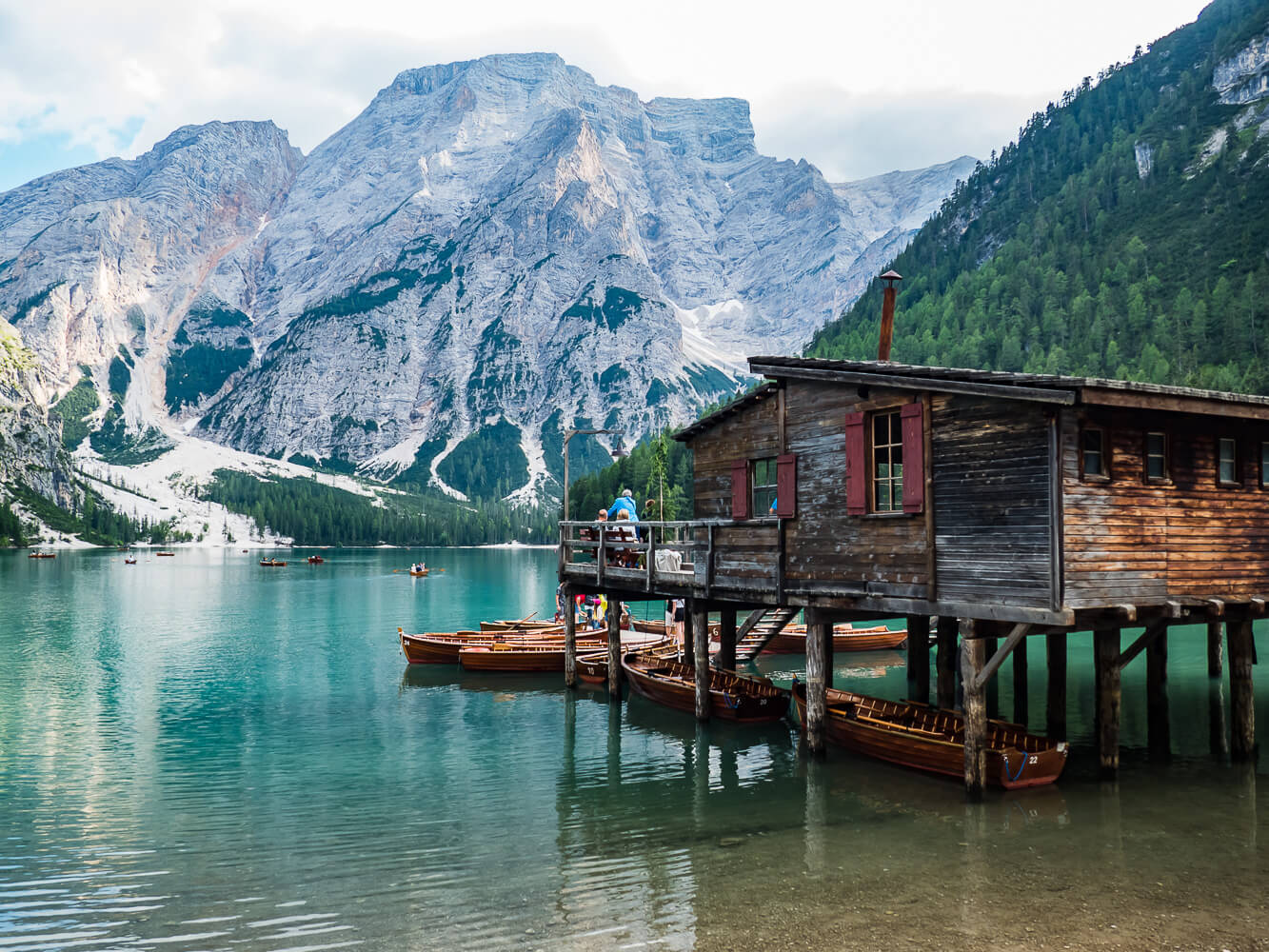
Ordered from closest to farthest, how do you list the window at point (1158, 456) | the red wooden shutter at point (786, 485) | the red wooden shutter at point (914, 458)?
the window at point (1158, 456), the red wooden shutter at point (914, 458), the red wooden shutter at point (786, 485)

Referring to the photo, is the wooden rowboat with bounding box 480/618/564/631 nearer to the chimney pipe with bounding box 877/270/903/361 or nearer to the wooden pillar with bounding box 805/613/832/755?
the wooden pillar with bounding box 805/613/832/755

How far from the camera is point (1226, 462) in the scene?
78.6 feet

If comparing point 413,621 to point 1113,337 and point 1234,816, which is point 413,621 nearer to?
point 1234,816

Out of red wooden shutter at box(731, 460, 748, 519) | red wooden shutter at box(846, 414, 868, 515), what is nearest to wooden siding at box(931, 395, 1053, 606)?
red wooden shutter at box(846, 414, 868, 515)

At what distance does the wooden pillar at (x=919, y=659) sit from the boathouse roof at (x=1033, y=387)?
1497 centimetres

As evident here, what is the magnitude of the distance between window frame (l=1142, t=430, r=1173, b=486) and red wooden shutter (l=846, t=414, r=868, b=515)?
21.5 ft

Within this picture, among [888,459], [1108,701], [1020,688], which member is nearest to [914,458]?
[888,459]

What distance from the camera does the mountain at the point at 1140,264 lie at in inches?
5064

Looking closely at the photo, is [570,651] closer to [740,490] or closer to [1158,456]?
[740,490]

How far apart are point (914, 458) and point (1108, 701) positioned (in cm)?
807

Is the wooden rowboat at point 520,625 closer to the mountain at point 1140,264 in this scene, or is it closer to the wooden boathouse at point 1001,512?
the wooden boathouse at point 1001,512

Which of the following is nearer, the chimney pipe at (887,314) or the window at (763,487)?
the chimney pipe at (887,314)

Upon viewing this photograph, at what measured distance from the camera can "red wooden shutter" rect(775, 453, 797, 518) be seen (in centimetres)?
2700

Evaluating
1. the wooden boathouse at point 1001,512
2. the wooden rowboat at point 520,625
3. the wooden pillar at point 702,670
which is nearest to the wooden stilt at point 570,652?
the wooden pillar at point 702,670
